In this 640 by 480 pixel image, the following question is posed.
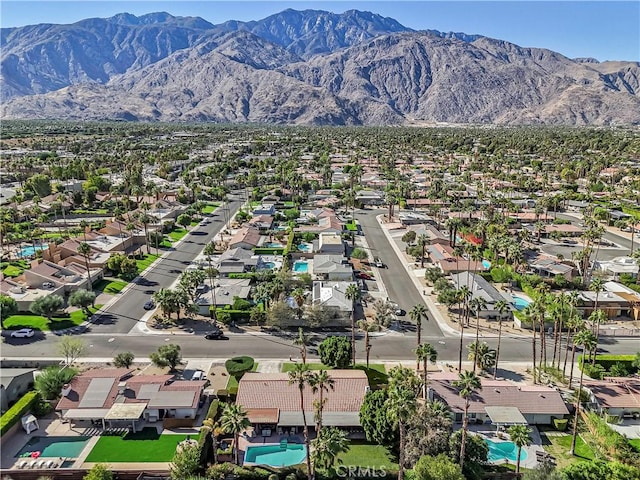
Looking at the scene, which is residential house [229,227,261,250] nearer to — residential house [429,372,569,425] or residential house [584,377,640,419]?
residential house [429,372,569,425]

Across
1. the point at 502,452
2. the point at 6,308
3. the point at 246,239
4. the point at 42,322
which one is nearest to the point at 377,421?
the point at 502,452

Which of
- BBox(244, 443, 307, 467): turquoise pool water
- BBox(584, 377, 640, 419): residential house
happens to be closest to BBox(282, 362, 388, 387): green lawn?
BBox(244, 443, 307, 467): turquoise pool water

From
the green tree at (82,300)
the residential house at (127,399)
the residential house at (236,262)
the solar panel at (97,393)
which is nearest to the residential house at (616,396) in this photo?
the residential house at (127,399)

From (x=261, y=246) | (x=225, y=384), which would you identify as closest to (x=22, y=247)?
(x=261, y=246)

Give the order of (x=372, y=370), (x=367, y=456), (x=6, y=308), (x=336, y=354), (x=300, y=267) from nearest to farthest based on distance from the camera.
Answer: (x=367, y=456) → (x=372, y=370) → (x=336, y=354) → (x=6, y=308) → (x=300, y=267)

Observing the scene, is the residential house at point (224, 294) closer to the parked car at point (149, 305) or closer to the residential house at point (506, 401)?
the parked car at point (149, 305)

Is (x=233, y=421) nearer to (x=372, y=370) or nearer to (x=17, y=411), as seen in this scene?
(x=372, y=370)

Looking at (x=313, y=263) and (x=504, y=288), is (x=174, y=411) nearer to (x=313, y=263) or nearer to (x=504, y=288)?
(x=313, y=263)
